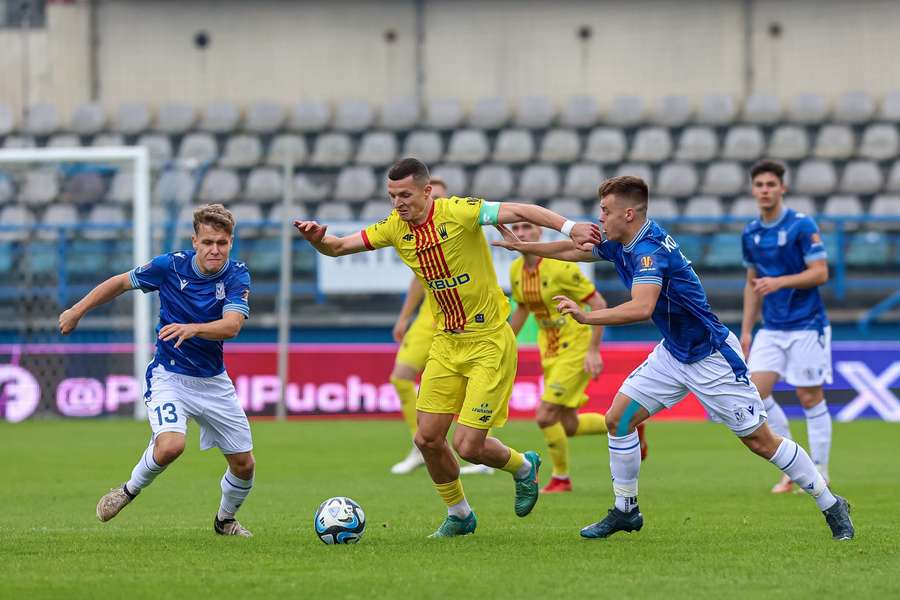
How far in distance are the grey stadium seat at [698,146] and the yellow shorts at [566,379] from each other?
13.3 metres

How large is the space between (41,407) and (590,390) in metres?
7.39

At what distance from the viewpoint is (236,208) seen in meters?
23.1

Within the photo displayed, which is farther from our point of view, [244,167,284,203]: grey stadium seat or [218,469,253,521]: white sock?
[244,167,284,203]: grey stadium seat

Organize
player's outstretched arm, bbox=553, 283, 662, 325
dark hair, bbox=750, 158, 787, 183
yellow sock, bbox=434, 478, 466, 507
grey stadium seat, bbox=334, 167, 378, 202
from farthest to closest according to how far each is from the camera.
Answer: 1. grey stadium seat, bbox=334, 167, 378, 202
2. dark hair, bbox=750, 158, 787, 183
3. yellow sock, bbox=434, 478, 466, 507
4. player's outstretched arm, bbox=553, 283, 662, 325

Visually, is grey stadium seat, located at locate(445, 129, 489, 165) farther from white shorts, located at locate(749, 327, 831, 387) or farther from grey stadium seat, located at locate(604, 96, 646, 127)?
white shorts, located at locate(749, 327, 831, 387)

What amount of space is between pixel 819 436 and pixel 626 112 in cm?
1454

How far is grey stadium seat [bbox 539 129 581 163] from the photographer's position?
2391cm

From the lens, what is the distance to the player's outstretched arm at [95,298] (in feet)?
25.7

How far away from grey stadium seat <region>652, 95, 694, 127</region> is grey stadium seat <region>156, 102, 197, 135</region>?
8.27 m

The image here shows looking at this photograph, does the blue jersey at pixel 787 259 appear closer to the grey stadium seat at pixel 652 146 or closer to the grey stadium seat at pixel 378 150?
the grey stadium seat at pixel 652 146

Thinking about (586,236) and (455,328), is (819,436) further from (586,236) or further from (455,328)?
(586,236)

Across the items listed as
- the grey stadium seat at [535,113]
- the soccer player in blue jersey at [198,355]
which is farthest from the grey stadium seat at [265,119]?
the soccer player in blue jersey at [198,355]

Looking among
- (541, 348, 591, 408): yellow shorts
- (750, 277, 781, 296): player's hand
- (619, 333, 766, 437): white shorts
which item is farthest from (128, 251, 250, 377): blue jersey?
(750, 277, 781, 296): player's hand

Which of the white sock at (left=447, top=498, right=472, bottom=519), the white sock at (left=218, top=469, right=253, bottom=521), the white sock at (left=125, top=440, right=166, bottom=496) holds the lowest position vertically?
the white sock at (left=447, top=498, right=472, bottom=519)
